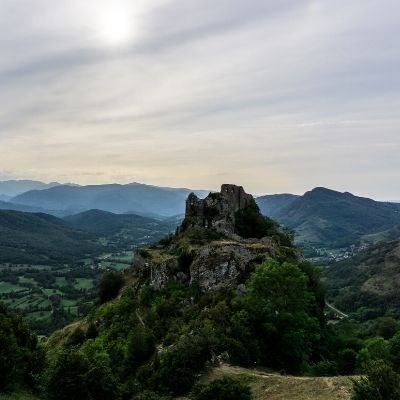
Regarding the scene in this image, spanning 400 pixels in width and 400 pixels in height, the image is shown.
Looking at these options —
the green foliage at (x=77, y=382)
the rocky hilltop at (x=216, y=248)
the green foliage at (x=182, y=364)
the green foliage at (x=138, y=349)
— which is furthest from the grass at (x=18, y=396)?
Answer: the rocky hilltop at (x=216, y=248)

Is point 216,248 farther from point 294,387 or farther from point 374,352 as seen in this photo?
point 294,387

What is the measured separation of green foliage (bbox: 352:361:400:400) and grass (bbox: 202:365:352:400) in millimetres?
4792

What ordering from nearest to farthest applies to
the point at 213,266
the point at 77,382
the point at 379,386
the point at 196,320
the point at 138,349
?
the point at 379,386
the point at 77,382
the point at 138,349
the point at 196,320
the point at 213,266

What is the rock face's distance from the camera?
253 feet

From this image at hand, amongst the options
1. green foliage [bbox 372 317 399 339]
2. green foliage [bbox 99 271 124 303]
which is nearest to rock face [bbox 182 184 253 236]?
green foliage [bbox 99 271 124 303]

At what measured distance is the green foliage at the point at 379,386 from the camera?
976 inches

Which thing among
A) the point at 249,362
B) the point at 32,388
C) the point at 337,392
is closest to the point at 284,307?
the point at 249,362

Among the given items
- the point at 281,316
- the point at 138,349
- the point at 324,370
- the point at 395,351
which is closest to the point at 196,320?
the point at 138,349

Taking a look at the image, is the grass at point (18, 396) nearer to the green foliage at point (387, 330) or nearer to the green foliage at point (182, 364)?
the green foliage at point (182, 364)

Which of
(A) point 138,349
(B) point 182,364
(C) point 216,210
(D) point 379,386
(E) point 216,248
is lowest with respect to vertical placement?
(A) point 138,349

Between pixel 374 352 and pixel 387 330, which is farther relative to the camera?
pixel 387 330

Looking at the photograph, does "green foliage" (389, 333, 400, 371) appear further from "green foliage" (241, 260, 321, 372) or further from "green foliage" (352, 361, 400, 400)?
"green foliage" (352, 361, 400, 400)

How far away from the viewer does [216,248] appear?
63500mm

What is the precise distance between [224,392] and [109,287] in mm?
54019
